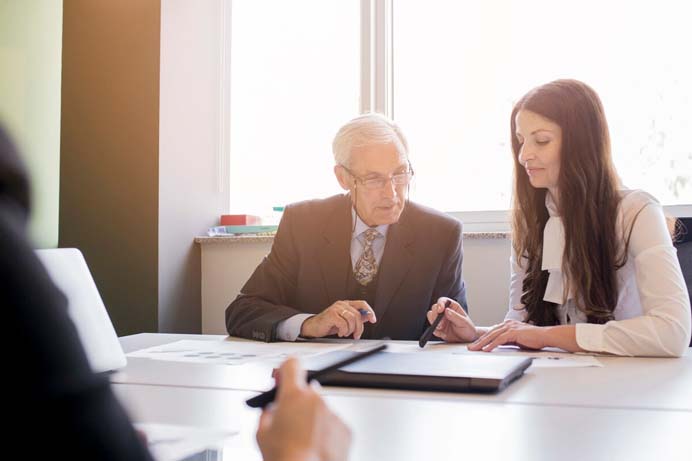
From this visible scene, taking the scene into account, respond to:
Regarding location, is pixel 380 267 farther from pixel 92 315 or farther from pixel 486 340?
pixel 92 315

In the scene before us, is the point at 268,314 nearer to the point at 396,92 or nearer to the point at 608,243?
the point at 608,243

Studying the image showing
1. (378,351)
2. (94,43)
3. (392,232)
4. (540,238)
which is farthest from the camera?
(94,43)

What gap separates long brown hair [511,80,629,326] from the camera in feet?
5.82

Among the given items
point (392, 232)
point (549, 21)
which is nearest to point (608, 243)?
point (392, 232)

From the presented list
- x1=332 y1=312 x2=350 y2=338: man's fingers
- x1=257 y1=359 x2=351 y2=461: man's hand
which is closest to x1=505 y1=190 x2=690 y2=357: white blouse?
x1=332 y1=312 x2=350 y2=338: man's fingers

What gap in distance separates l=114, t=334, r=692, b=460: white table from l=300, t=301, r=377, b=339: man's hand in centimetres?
46

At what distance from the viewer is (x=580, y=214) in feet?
6.01

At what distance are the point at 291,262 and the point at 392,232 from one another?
335 mm

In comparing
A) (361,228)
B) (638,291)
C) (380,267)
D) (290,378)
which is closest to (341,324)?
(380,267)

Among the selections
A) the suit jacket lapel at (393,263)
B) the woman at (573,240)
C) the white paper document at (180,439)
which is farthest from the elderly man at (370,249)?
the white paper document at (180,439)

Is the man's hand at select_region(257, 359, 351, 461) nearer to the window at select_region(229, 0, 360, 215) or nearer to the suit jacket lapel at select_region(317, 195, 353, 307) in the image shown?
the suit jacket lapel at select_region(317, 195, 353, 307)

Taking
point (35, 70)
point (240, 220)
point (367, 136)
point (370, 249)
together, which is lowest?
point (370, 249)

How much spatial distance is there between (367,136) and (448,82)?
1197 mm

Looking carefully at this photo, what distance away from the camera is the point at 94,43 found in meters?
3.30
